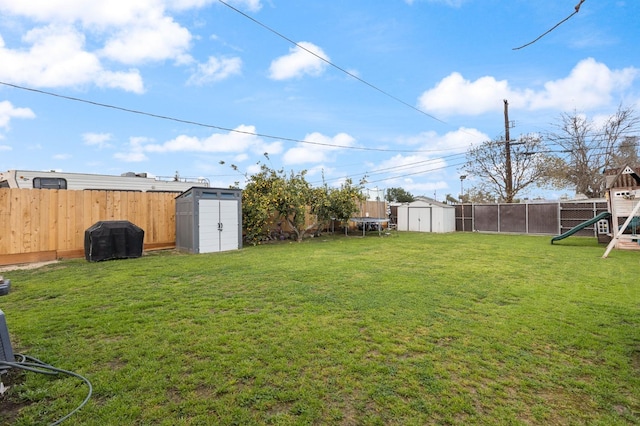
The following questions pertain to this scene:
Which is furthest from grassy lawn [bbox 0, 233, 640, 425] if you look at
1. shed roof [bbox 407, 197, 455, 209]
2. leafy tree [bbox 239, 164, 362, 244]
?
shed roof [bbox 407, 197, 455, 209]

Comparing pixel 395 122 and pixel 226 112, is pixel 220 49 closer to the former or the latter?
pixel 226 112

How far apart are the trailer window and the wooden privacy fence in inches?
143

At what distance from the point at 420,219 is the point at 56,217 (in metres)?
17.7

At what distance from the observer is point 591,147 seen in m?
19.4

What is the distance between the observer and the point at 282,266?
23.9ft

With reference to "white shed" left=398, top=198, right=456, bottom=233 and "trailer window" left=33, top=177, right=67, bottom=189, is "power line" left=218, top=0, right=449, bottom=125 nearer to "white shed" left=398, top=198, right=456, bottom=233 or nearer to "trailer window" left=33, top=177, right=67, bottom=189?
"white shed" left=398, top=198, right=456, bottom=233

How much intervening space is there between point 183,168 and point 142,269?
45.7 ft

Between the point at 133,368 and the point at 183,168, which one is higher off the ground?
the point at 183,168

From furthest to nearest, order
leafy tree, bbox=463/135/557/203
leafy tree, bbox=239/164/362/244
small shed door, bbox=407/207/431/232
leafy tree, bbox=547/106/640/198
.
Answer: leafy tree, bbox=463/135/557/203, small shed door, bbox=407/207/431/232, leafy tree, bbox=547/106/640/198, leafy tree, bbox=239/164/362/244

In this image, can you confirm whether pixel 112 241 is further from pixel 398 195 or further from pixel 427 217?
pixel 398 195

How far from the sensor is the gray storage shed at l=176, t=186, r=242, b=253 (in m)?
9.85

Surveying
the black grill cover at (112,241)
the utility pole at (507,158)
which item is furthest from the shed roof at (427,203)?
the black grill cover at (112,241)

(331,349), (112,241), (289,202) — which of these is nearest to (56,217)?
(112,241)

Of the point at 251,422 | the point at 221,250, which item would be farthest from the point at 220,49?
the point at 251,422
